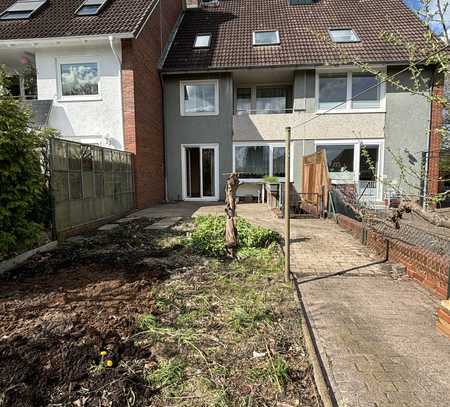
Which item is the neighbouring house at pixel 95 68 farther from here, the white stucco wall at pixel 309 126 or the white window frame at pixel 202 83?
the white stucco wall at pixel 309 126

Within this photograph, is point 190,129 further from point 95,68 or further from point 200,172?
point 95,68

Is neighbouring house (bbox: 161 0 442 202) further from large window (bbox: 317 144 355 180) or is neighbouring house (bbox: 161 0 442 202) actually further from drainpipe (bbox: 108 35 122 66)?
drainpipe (bbox: 108 35 122 66)

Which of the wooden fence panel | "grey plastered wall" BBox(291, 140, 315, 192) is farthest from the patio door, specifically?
the wooden fence panel

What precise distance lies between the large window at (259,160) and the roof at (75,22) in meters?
6.12

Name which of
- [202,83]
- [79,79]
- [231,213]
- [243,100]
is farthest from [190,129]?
[231,213]

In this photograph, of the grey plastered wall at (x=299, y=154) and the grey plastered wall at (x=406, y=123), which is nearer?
the grey plastered wall at (x=406, y=123)

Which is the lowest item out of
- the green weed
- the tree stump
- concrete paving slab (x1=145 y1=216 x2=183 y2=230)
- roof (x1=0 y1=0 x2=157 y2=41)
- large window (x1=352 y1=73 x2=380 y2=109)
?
the green weed

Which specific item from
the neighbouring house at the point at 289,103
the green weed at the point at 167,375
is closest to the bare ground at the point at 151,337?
the green weed at the point at 167,375

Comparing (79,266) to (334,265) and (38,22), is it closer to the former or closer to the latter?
(334,265)

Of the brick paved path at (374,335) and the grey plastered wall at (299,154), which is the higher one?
the grey plastered wall at (299,154)

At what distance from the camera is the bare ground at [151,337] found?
6.40 feet

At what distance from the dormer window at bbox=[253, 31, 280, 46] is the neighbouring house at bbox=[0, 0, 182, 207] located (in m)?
4.71

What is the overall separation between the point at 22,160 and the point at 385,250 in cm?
607

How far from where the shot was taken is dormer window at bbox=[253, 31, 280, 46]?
1302 cm
